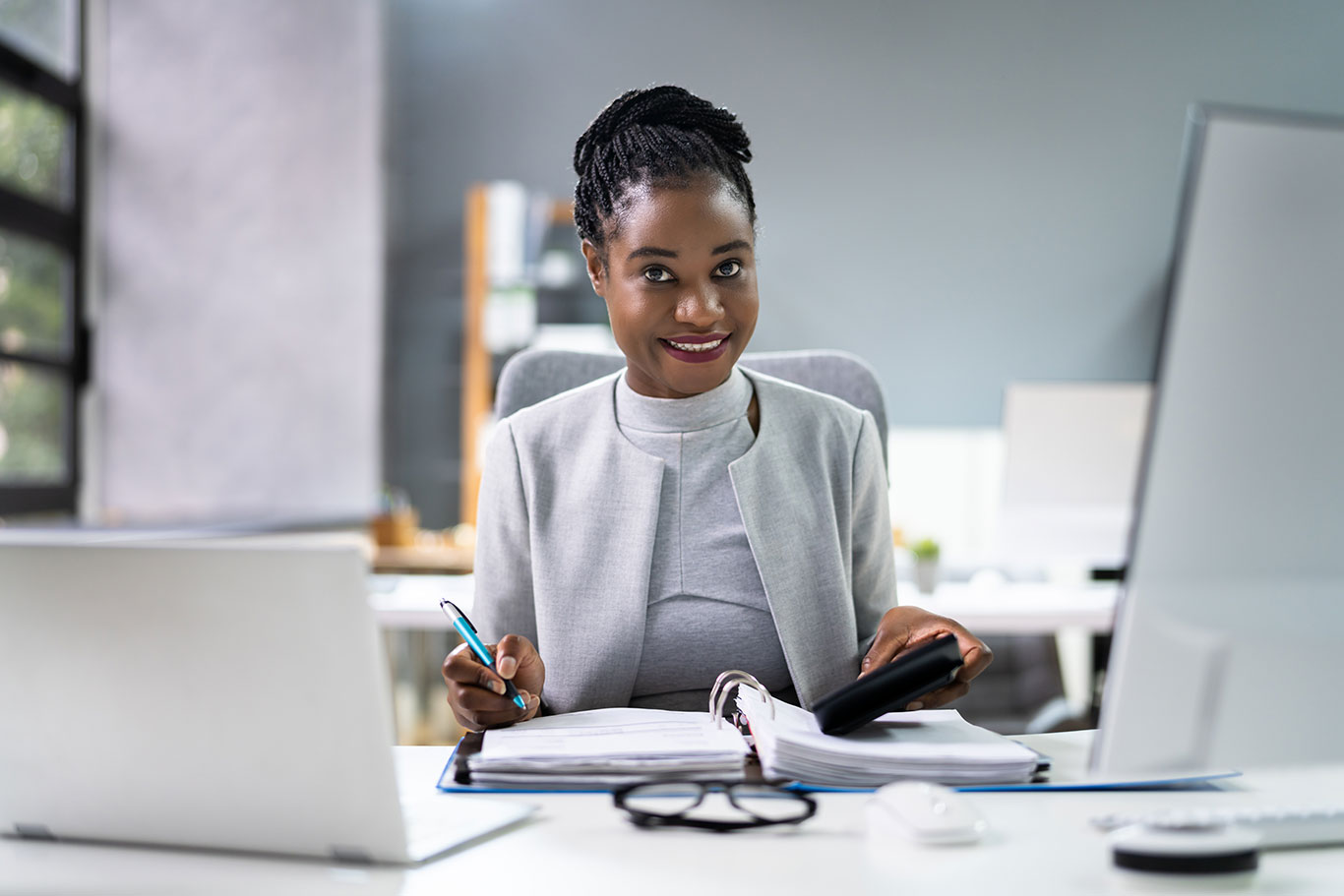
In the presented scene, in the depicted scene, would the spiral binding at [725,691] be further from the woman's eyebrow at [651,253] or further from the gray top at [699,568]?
the woman's eyebrow at [651,253]

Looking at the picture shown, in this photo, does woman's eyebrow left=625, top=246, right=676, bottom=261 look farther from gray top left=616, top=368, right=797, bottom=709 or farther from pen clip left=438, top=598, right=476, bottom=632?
pen clip left=438, top=598, right=476, bottom=632

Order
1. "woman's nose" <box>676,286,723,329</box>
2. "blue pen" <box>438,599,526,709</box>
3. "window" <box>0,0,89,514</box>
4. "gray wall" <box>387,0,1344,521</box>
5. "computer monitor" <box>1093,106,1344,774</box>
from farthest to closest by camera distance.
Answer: "gray wall" <box>387,0,1344,521</box>, "window" <box>0,0,89,514</box>, "woman's nose" <box>676,286,723,329</box>, "blue pen" <box>438,599,526,709</box>, "computer monitor" <box>1093,106,1344,774</box>

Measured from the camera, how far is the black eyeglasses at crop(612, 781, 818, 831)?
0.70 m

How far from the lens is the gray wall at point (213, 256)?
12.7 feet

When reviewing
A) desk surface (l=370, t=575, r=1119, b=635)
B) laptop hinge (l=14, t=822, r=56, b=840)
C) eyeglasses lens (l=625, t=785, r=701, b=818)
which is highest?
eyeglasses lens (l=625, t=785, r=701, b=818)

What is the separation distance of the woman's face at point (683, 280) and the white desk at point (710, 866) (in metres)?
0.53

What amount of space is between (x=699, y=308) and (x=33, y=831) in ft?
2.34

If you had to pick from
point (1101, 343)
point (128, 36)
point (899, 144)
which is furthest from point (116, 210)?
point (1101, 343)

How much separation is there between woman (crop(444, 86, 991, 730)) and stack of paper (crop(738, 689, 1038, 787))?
12.3 inches

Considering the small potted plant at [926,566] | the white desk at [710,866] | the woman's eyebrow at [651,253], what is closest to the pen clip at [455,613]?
the white desk at [710,866]

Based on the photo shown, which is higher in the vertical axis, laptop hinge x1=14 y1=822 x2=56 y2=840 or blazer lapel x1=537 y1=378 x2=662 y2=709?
blazer lapel x1=537 y1=378 x2=662 y2=709

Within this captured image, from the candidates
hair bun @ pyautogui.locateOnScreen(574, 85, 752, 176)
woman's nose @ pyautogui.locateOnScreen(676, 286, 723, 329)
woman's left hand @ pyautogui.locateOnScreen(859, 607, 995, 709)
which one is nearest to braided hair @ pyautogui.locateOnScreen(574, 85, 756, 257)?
hair bun @ pyautogui.locateOnScreen(574, 85, 752, 176)

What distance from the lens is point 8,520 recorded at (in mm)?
3242

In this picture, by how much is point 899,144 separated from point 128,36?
3.11 m
